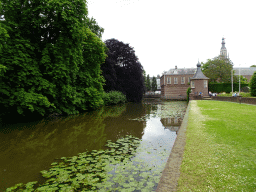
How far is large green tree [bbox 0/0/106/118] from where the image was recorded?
12.0 m

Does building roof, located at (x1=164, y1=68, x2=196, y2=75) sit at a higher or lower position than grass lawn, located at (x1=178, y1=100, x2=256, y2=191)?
higher

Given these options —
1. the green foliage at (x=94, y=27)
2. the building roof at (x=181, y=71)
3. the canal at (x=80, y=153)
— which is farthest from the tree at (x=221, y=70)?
the canal at (x=80, y=153)

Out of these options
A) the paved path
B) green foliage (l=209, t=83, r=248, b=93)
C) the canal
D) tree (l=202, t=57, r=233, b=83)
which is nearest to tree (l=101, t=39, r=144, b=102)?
green foliage (l=209, t=83, r=248, b=93)

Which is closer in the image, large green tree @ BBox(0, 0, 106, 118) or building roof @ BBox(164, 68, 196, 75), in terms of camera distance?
large green tree @ BBox(0, 0, 106, 118)

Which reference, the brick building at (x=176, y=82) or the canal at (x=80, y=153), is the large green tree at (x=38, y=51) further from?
the brick building at (x=176, y=82)

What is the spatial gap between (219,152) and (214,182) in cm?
190

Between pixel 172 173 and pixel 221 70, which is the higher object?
pixel 221 70

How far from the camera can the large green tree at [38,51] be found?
11961mm

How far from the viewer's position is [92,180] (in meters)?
4.04

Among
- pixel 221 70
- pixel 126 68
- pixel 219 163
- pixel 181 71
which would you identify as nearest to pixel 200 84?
pixel 221 70

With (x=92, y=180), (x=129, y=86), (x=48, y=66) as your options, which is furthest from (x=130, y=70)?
(x=92, y=180)

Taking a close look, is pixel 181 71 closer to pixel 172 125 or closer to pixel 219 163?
pixel 172 125

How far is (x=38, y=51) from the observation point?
14.1 m

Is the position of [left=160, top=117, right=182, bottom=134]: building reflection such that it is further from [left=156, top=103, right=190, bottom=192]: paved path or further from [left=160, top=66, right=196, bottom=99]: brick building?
[left=160, top=66, right=196, bottom=99]: brick building
